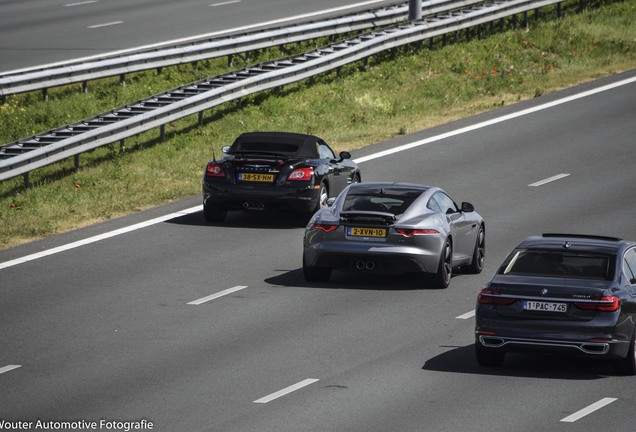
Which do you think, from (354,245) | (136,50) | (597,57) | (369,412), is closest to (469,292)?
(354,245)

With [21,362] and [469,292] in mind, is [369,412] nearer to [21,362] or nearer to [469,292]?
[21,362]

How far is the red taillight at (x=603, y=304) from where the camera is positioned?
1400cm

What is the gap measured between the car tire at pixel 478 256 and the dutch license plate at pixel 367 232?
2189mm

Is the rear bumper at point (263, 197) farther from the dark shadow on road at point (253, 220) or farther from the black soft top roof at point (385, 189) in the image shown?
the black soft top roof at point (385, 189)

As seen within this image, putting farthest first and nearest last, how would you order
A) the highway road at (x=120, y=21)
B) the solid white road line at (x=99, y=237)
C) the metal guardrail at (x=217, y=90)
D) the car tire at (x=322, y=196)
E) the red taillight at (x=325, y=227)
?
the highway road at (x=120, y=21) → the metal guardrail at (x=217, y=90) → the car tire at (x=322, y=196) → the solid white road line at (x=99, y=237) → the red taillight at (x=325, y=227)

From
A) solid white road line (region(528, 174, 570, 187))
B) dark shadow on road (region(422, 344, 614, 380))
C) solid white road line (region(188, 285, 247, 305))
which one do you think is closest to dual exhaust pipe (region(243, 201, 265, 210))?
solid white road line (region(188, 285, 247, 305))

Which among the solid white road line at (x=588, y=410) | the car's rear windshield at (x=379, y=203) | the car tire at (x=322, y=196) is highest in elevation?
the car's rear windshield at (x=379, y=203)

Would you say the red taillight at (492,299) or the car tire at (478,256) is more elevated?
the red taillight at (492,299)

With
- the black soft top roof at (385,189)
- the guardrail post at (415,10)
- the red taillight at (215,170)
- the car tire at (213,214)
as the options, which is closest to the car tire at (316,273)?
the black soft top roof at (385,189)

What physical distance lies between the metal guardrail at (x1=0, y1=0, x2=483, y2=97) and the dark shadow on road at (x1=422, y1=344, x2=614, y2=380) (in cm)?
1804

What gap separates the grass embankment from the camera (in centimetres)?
2658

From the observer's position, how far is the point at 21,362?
15.0m

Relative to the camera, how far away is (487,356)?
48.1ft

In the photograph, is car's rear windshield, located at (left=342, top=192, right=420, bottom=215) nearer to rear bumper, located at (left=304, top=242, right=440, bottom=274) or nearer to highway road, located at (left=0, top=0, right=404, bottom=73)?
rear bumper, located at (left=304, top=242, right=440, bottom=274)
